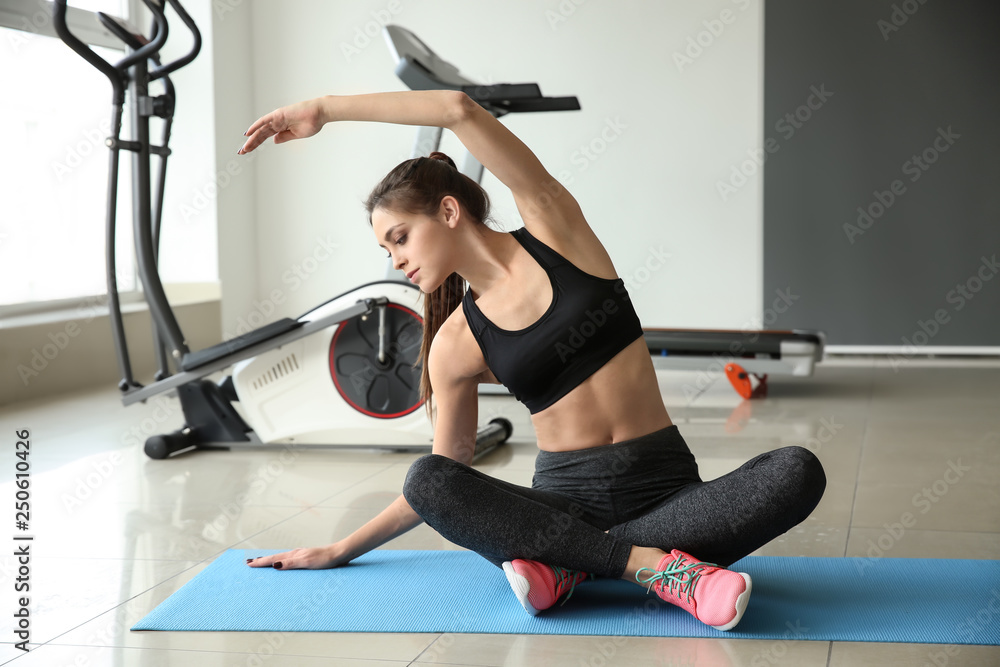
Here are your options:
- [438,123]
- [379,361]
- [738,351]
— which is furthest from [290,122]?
[738,351]

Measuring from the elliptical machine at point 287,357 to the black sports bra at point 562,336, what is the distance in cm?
135

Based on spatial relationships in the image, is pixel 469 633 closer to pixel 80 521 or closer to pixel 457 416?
pixel 457 416

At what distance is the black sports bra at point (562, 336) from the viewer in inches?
62.4

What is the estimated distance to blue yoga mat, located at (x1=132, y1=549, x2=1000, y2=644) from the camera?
60.5 inches

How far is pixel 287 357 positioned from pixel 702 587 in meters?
1.90

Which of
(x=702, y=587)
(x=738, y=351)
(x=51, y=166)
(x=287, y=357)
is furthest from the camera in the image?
(x=51, y=166)

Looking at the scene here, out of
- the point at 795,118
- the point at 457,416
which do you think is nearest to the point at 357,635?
the point at 457,416

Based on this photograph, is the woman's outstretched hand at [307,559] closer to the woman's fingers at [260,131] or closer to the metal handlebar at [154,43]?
the woman's fingers at [260,131]

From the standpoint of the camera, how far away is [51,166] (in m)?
4.82

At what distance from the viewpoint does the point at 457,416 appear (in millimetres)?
1715

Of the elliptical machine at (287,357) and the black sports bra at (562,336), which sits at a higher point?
the black sports bra at (562,336)

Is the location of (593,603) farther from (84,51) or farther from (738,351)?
(738,351)

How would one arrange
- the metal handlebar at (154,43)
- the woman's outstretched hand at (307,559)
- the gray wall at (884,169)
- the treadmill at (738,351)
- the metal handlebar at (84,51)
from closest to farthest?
1. the woman's outstretched hand at (307,559)
2. the metal handlebar at (84,51)
3. the metal handlebar at (154,43)
4. the treadmill at (738,351)
5. the gray wall at (884,169)

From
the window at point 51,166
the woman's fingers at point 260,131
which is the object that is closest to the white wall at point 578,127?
the window at point 51,166
